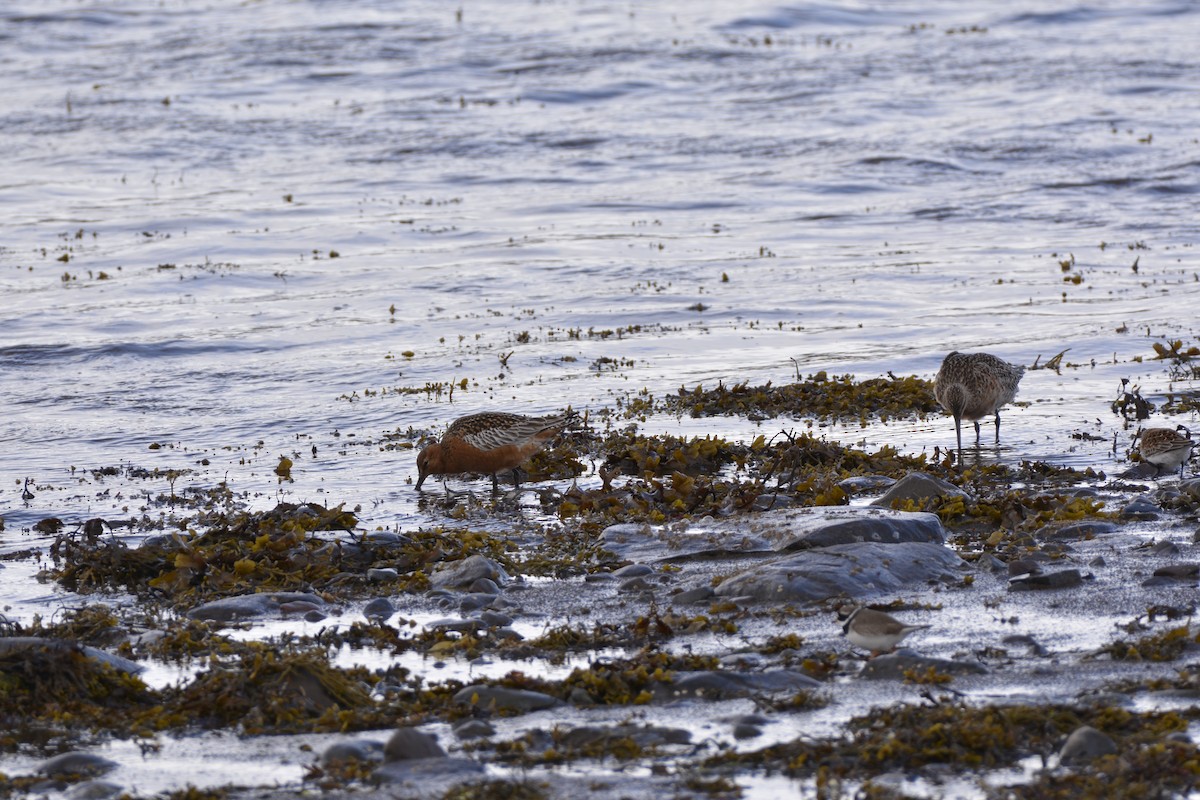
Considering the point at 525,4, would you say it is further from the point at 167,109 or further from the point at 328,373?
the point at 328,373

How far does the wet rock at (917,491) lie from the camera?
8891 millimetres

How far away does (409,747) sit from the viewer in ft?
17.2

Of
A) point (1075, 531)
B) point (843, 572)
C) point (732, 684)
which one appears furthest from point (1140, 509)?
point (732, 684)

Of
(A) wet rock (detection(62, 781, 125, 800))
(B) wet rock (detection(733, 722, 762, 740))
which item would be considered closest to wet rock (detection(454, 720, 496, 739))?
A: (B) wet rock (detection(733, 722, 762, 740))

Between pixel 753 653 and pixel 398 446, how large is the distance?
19.9 ft

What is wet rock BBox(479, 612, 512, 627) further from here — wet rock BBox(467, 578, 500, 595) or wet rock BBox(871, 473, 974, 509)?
wet rock BBox(871, 473, 974, 509)

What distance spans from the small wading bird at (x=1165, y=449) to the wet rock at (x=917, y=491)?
144 cm

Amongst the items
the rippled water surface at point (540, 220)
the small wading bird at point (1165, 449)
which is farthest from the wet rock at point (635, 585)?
the small wading bird at point (1165, 449)

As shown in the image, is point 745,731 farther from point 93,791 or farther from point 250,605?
point 250,605

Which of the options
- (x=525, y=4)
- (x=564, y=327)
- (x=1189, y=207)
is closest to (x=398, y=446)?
(x=564, y=327)

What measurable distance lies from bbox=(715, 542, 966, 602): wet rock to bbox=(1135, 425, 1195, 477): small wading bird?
106 inches

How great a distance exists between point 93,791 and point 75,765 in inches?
11.1

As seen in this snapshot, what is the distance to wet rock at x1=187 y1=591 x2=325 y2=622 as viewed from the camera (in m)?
7.25

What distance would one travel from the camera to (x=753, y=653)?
631cm
